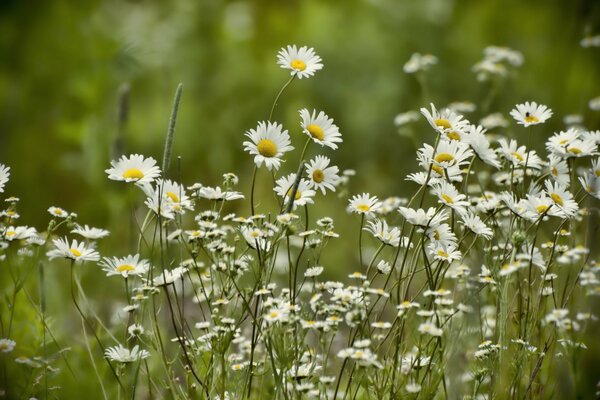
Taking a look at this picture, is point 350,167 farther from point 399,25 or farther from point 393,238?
point 393,238

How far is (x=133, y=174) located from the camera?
129 centimetres

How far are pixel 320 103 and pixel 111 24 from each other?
175cm

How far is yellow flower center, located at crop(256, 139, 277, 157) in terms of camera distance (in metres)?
1.30

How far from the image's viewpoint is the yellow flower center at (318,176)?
4.36ft

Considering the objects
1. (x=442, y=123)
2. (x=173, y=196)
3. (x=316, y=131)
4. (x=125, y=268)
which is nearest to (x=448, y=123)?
(x=442, y=123)

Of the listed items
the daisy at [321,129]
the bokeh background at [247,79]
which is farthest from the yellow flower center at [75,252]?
the bokeh background at [247,79]

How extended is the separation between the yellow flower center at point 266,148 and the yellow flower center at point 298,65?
0.56 ft

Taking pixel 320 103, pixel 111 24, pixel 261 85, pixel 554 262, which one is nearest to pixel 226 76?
pixel 261 85

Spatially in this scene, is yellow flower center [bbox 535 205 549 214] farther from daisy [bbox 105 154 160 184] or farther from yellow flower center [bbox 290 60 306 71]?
daisy [bbox 105 154 160 184]

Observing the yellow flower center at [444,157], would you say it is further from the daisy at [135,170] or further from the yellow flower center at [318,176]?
the daisy at [135,170]

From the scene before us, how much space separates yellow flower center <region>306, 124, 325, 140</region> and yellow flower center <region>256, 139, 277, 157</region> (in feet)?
0.24

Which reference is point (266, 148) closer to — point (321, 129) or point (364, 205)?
point (321, 129)

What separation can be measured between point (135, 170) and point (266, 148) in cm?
25

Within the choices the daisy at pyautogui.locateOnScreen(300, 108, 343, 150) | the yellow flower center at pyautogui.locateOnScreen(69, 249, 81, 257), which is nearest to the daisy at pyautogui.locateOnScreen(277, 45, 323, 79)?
the daisy at pyautogui.locateOnScreen(300, 108, 343, 150)
